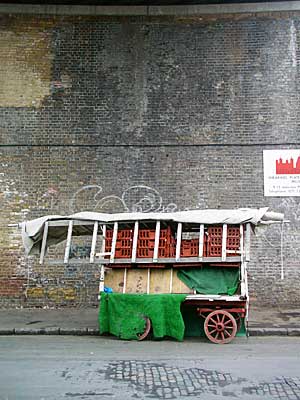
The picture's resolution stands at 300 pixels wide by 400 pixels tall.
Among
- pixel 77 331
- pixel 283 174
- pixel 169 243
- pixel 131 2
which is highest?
pixel 131 2

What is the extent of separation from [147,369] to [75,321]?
508 centimetres

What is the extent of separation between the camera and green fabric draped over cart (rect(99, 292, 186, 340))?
31.4 ft

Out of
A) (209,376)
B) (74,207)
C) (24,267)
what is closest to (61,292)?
(24,267)

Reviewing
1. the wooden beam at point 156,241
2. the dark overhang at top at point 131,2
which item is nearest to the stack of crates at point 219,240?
the wooden beam at point 156,241

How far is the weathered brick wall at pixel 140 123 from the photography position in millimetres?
13750

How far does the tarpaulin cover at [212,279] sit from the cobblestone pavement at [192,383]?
2.82 metres

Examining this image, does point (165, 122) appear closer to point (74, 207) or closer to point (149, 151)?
point (149, 151)

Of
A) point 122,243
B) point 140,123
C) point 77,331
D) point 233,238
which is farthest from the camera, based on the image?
point 140,123

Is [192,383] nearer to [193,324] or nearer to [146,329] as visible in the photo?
[146,329]

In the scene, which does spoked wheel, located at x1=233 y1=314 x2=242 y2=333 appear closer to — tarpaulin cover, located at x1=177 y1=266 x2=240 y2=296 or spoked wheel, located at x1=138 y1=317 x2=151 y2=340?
tarpaulin cover, located at x1=177 y1=266 x2=240 y2=296

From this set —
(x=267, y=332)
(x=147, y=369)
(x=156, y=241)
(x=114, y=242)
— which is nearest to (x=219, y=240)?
(x=156, y=241)

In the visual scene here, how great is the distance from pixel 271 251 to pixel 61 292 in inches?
228

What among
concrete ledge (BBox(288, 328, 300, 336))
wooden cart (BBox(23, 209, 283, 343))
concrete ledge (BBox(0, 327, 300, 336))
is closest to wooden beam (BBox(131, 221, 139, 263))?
wooden cart (BBox(23, 209, 283, 343))

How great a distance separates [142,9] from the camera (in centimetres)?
1473
